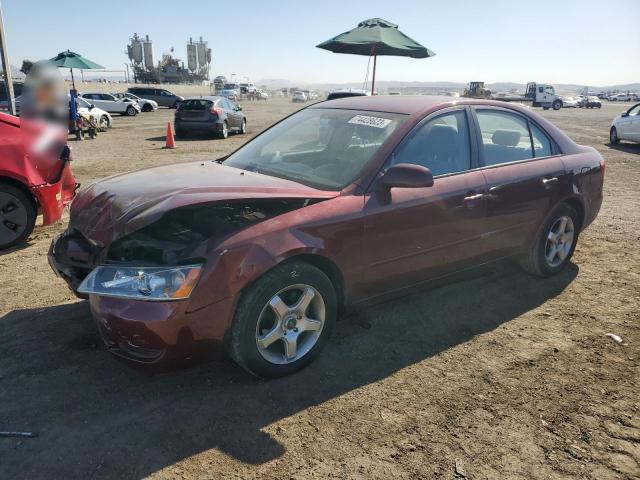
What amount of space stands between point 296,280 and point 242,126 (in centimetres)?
1754

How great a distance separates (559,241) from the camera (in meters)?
4.73

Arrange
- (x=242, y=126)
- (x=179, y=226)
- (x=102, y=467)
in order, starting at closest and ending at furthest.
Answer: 1. (x=102, y=467)
2. (x=179, y=226)
3. (x=242, y=126)

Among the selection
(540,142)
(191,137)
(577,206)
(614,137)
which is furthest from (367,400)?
(614,137)

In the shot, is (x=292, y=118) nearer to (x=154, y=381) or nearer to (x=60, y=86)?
(x=154, y=381)

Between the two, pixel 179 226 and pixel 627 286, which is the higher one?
pixel 179 226

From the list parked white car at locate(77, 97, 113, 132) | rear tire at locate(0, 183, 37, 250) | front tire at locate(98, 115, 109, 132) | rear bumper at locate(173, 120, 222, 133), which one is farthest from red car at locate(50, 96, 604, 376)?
front tire at locate(98, 115, 109, 132)

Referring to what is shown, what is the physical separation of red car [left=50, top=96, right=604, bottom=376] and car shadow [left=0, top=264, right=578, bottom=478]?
0.84ft

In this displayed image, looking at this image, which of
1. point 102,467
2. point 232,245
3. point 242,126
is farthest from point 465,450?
point 242,126

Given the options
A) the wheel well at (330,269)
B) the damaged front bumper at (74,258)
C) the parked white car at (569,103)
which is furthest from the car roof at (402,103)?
the parked white car at (569,103)

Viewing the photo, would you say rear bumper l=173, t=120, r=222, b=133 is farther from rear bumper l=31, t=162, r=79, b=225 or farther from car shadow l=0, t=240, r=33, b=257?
car shadow l=0, t=240, r=33, b=257

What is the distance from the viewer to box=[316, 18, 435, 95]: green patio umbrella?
11.5 m

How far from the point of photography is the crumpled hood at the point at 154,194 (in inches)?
111

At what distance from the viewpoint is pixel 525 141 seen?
173 inches

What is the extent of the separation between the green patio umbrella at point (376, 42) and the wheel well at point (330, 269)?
9.40 meters
